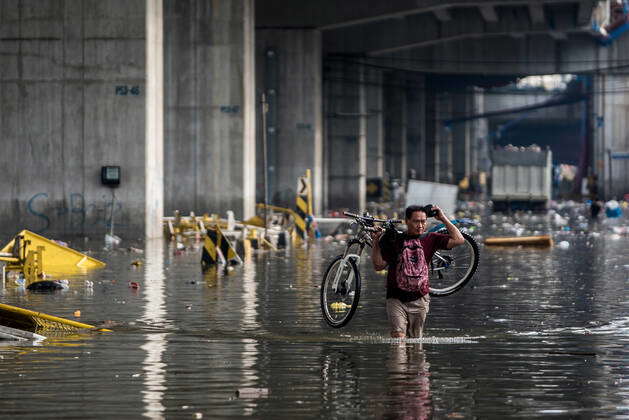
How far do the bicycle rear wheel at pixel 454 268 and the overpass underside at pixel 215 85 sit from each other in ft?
61.6

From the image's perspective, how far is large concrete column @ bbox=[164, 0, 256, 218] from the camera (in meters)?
46.7

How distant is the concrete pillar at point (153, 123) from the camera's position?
34812 millimetres

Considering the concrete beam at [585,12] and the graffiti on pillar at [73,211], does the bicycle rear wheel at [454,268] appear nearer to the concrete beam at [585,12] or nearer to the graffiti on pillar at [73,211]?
the graffiti on pillar at [73,211]

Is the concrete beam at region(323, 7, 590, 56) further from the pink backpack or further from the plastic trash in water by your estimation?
the pink backpack

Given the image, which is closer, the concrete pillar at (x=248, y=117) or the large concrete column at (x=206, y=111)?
the large concrete column at (x=206, y=111)

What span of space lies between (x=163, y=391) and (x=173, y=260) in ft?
58.5

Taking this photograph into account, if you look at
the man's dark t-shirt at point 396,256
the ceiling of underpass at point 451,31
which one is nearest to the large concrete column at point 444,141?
the ceiling of underpass at point 451,31

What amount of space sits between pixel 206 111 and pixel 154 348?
1365 inches

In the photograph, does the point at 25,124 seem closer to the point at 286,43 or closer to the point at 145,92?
the point at 145,92

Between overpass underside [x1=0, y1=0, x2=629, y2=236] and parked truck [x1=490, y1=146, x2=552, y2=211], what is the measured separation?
20.7 feet

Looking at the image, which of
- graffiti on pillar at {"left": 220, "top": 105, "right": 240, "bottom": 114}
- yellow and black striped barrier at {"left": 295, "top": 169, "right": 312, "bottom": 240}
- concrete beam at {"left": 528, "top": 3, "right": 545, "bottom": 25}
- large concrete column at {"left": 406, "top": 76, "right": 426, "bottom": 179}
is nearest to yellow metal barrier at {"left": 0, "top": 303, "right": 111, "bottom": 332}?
yellow and black striped barrier at {"left": 295, "top": 169, "right": 312, "bottom": 240}

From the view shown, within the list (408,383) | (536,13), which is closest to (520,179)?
(536,13)

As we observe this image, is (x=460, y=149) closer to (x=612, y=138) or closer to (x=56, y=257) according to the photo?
(x=612, y=138)

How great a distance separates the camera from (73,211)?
3500 centimetres
